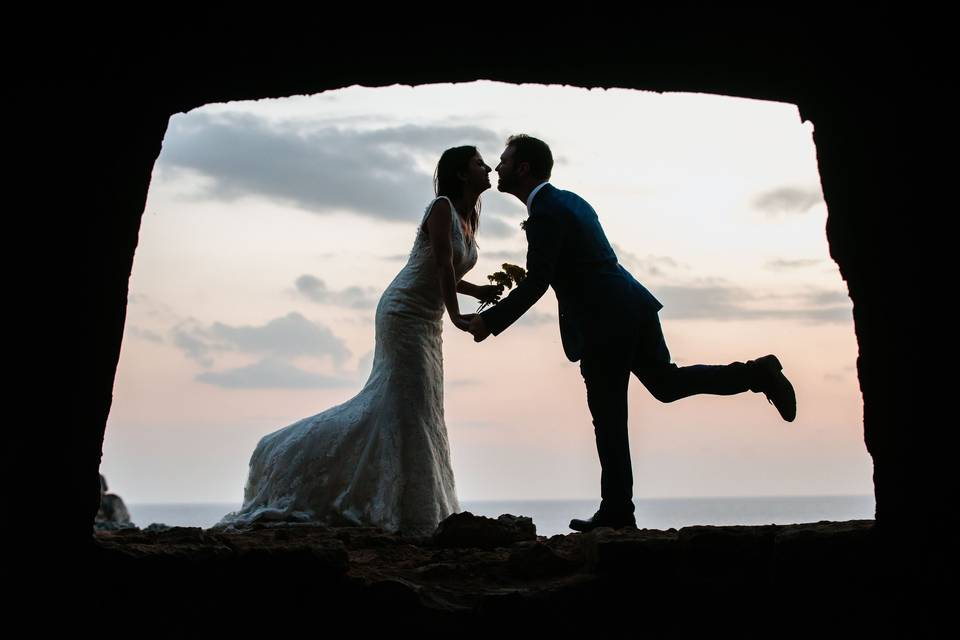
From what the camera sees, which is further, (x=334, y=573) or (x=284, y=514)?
(x=284, y=514)

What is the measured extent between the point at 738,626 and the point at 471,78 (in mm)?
1713

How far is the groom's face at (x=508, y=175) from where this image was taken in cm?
463

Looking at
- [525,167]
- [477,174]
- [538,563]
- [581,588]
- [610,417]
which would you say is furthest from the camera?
[477,174]

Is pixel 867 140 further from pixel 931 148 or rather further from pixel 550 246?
pixel 550 246

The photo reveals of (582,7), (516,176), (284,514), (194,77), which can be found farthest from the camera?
(284,514)

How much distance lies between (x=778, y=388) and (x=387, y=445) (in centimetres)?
224

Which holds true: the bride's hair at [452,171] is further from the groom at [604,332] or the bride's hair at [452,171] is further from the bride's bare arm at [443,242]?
the groom at [604,332]

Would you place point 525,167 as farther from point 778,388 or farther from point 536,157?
point 778,388

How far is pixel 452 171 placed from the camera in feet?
18.2

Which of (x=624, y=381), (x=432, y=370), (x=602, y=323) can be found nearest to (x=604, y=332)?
(x=602, y=323)

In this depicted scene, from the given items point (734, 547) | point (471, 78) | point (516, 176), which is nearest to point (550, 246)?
point (516, 176)

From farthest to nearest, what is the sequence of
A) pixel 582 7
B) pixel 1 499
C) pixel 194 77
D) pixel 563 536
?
pixel 563 536 → pixel 194 77 → pixel 582 7 → pixel 1 499

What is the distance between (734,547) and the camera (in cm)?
270

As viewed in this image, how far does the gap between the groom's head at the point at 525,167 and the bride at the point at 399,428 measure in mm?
871
